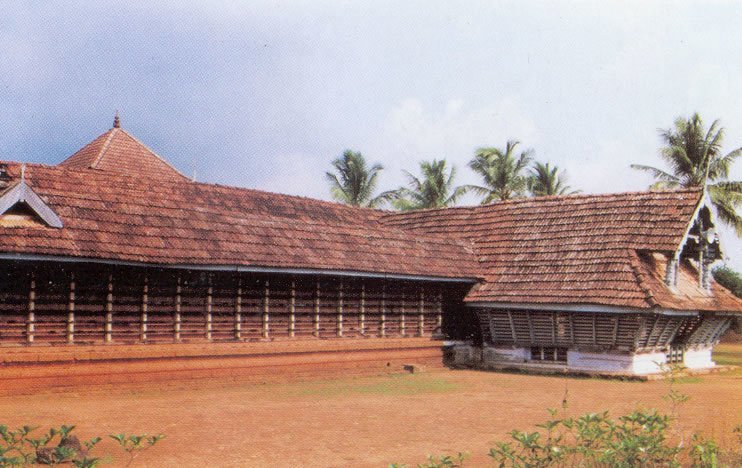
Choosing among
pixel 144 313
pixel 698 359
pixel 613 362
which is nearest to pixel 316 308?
pixel 144 313

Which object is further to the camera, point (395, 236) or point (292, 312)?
point (395, 236)

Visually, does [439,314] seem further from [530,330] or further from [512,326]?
[530,330]

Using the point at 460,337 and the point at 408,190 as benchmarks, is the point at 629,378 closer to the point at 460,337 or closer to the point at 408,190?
the point at 460,337

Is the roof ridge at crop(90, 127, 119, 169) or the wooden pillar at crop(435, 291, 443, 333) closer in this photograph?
the wooden pillar at crop(435, 291, 443, 333)

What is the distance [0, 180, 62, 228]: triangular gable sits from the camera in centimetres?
1164

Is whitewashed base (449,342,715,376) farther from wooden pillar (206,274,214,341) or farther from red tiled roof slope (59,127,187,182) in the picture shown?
red tiled roof slope (59,127,187,182)

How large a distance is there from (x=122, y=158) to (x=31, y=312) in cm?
1352

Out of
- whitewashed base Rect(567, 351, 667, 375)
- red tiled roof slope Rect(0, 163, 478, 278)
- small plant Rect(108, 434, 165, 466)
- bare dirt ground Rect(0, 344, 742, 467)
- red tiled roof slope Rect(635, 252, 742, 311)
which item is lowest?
bare dirt ground Rect(0, 344, 742, 467)

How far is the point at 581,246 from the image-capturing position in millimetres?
18234

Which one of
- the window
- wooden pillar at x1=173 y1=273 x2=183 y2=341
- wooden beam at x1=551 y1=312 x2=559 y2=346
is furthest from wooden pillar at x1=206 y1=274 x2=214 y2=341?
the window

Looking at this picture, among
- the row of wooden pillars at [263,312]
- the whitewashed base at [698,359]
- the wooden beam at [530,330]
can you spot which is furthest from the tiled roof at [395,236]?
the whitewashed base at [698,359]

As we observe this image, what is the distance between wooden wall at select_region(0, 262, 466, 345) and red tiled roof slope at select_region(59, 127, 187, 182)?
10.1m

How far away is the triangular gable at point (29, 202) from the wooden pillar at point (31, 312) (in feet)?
2.88

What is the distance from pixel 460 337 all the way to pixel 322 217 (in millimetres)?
4736
